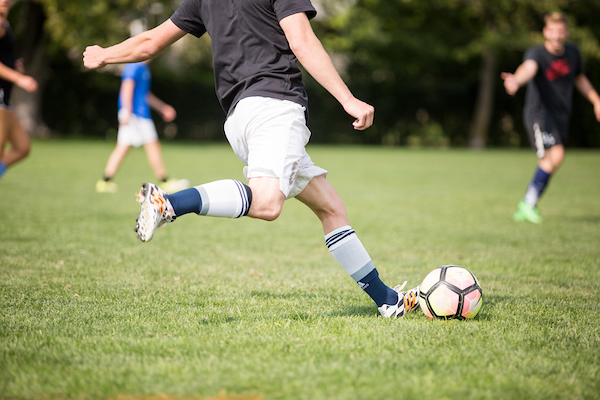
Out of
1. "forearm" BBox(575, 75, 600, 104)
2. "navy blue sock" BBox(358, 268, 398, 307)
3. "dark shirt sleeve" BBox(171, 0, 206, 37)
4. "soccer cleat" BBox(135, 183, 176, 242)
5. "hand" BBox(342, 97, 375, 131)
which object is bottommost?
"navy blue sock" BBox(358, 268, 398, 307)

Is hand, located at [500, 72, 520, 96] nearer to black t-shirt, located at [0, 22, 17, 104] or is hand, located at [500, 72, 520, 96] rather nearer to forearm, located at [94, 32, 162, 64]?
forearm, located at [94, 32, 162, 64]

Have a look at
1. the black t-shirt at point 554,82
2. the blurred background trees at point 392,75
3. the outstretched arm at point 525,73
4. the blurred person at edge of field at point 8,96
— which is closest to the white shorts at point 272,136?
the blurred person at edge of field at point 8,96

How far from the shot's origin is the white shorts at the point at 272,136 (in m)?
2.97

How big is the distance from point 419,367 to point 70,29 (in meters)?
23.1

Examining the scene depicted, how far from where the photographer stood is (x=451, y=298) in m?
3.47

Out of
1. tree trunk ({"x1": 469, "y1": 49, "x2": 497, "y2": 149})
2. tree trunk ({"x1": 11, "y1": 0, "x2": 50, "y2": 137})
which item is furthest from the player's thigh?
tree trunk ({"x1": 469, "y1": 49, "x2": 497, "y2": 149})

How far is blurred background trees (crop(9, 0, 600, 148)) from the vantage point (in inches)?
1057

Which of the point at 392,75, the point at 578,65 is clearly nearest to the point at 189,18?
the point at 578,65

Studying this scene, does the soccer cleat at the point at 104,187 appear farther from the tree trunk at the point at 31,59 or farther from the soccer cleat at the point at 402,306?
the tree trunk at the point at 31,59

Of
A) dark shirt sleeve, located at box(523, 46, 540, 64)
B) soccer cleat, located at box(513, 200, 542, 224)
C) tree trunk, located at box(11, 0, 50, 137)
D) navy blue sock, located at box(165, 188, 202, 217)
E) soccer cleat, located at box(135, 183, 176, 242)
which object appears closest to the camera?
soccer cleat, located at box(135, 183, 176, 242)

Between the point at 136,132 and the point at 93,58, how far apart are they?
6.69 meters

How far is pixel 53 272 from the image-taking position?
14.7 ft

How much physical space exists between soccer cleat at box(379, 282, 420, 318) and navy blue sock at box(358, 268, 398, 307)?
0.03 metres

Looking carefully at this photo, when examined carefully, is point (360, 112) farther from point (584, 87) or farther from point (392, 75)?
point (392, 75)
